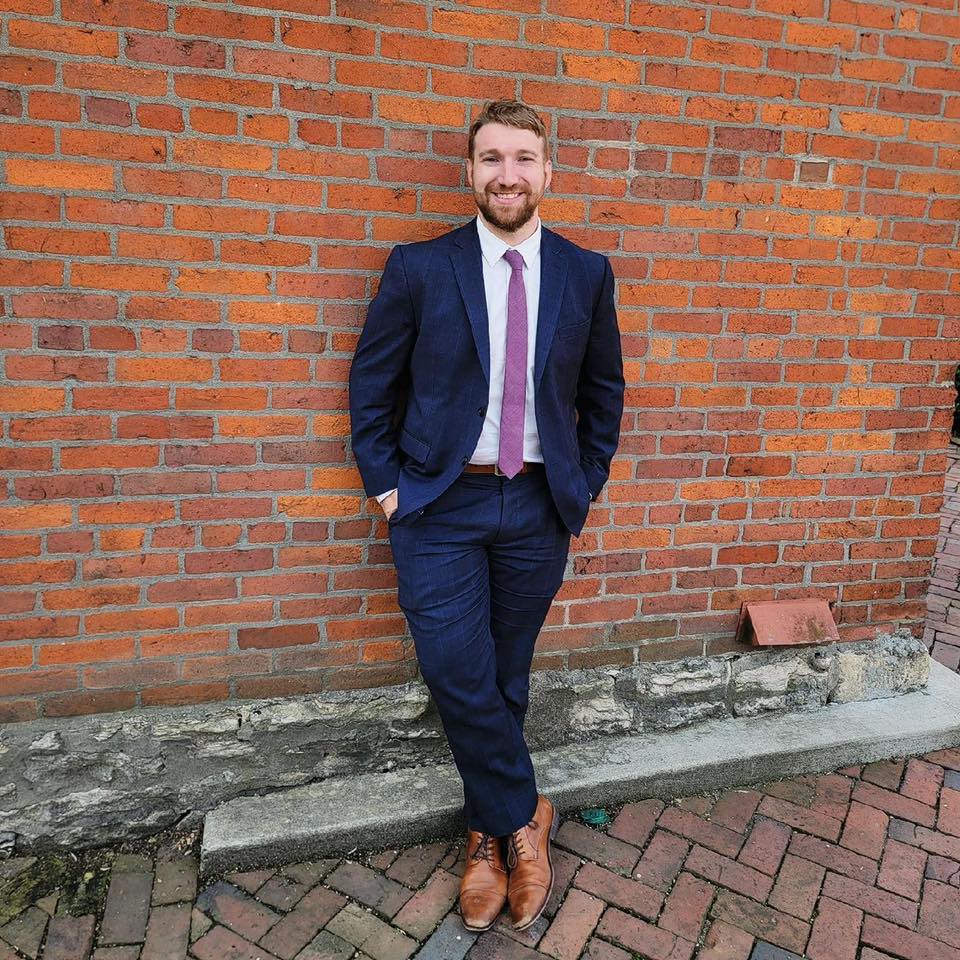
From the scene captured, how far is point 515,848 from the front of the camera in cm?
254

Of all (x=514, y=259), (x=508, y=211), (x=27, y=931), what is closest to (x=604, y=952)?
(x=27, y=931)

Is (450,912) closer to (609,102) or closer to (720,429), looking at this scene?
(720,429)

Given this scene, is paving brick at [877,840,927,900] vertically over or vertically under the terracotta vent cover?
under

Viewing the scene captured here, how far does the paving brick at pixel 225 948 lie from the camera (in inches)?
90.3

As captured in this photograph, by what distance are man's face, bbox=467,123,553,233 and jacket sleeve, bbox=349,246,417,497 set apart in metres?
0.29

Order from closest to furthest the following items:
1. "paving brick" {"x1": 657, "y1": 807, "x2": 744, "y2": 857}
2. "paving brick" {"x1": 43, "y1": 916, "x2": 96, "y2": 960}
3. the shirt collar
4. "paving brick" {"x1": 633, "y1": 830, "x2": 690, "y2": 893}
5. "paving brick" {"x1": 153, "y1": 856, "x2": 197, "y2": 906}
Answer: "paving brick" {"x1": 43, "y1": 916, "x2": 96, "y2": 960}
the shirt collar
"paving brick" {"x1": 153, "y1": 856, "x2": 197, "y2": 906}
"paving brick" {"x1": 633, "y1": 830, "x2": 690, "y2": 893}
"paving brick" {"x1": 657, "y1": 807, "x2": 744, "y2": 857}

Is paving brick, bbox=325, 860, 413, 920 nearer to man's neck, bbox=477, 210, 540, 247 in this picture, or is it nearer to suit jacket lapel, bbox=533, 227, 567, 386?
suit jacket lapel, bbox=533, 227, 567, 386

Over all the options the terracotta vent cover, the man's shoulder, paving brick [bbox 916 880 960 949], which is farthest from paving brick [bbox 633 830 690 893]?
the man's shoulder

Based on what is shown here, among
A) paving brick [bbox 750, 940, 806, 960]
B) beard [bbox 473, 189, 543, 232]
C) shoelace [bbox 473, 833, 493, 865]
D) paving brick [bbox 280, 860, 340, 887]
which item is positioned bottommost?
paving brick [bbox 280, 860, 340, 887]

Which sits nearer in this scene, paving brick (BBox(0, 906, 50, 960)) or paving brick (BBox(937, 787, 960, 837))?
paving brick (BBox(0, 906, 50, 960))

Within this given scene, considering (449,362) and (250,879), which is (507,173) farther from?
(250,879)

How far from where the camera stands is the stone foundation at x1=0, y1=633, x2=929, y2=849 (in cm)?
262

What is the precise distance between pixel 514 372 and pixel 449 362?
0.60ft

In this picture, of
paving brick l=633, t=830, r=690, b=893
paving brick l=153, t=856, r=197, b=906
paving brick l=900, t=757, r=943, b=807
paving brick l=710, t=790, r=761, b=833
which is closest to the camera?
paving brick l=153, t=856, r=197, b=906
